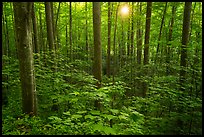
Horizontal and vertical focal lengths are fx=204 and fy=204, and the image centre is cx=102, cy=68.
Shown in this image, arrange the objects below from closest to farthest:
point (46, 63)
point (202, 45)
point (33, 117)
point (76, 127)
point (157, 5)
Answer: point (76, 127), point (33, 117), point (202, 45), point (46, 63), point (157, 5)

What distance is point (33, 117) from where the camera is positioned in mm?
5398

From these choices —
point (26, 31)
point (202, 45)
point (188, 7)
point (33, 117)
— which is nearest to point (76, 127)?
point (33, 117)

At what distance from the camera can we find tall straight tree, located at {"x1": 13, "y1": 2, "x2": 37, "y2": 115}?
505 centimetres

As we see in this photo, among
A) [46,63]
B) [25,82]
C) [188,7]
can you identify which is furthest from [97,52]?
[188,7]

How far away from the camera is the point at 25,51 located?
17.3 ft

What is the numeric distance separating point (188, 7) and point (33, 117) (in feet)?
23.7

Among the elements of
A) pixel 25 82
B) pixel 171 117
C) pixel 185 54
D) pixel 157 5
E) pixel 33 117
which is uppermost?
pixel 157 5

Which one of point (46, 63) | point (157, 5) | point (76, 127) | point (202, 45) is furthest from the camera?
point (157, 5)

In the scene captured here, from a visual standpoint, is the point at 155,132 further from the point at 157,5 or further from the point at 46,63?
the point at 157,5

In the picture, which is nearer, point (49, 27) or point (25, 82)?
point (25, 82)

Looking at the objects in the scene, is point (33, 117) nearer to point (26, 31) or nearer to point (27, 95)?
point (27, 95)

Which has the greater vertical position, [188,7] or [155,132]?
[188,7]

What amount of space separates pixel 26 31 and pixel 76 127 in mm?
2699

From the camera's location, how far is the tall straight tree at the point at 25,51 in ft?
16.6
